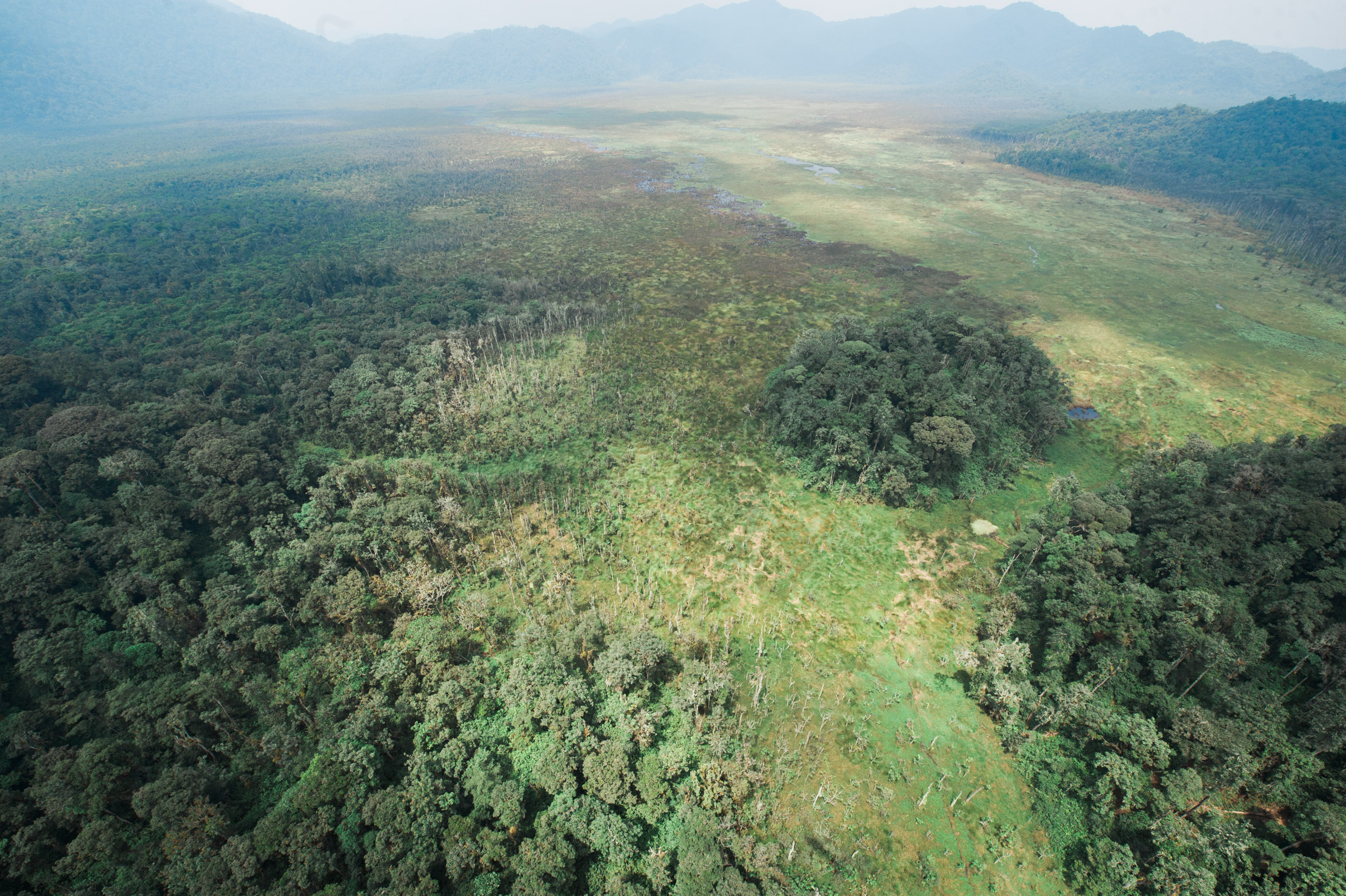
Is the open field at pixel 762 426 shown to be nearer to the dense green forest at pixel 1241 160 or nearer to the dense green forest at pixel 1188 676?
the dense green forest at pixel 1188 676

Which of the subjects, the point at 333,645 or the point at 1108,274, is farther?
the point at 1108,274

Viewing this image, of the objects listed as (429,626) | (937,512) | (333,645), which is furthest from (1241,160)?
(333,645)

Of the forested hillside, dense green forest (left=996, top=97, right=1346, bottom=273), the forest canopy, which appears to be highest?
dense green forest (left=996, top=97, right=1346, bottom=273)

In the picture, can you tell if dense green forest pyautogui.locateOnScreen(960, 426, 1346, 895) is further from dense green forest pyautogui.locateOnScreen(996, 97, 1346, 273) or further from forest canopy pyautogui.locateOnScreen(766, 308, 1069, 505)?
dense green forest pyautogui.locateOnScreen(996, 97, 1346, 273)

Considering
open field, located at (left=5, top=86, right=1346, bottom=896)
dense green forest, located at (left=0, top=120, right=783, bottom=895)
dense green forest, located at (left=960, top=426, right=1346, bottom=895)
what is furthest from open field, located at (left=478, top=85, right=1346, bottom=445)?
dense green forest, located at (left=0, top=120, right=783, bottom=895)

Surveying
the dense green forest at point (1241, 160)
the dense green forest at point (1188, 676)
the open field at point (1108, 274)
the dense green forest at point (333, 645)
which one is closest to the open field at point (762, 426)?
the open field at point (1108, 274)

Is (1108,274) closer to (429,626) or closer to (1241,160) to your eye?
(1241,160)
